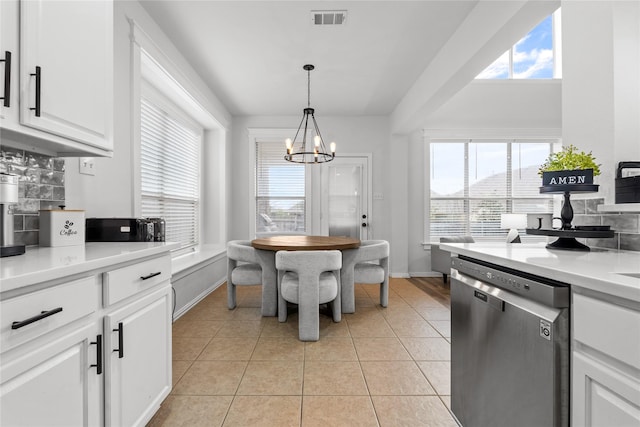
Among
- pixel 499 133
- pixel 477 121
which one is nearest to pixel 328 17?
pixel 477 121

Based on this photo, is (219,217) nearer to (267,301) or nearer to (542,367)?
(267,301)

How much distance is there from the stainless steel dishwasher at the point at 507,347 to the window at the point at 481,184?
4084 millimetres

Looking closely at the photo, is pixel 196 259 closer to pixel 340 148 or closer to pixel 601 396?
pixel 340 148

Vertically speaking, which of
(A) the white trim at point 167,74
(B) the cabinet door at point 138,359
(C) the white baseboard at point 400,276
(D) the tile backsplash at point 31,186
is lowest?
(C) the white baseboard at point 400,276

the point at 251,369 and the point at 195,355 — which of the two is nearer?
the point at 251,369

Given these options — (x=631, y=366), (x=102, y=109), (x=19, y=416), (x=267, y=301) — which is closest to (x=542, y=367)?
(x=631, y=366)

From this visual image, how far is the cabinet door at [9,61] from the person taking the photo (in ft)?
3.47

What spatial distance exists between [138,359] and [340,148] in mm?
4636

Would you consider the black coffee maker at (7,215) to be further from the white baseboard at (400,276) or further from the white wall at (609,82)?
the white baseboard at (400,276)

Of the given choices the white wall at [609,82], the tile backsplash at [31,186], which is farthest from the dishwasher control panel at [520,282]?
the tile backsplash at [31,186]

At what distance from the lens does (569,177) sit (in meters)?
1.38

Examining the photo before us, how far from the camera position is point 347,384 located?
2.00 metres

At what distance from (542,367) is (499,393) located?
0.29 m

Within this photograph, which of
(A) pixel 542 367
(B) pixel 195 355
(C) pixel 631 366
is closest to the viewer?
(C) pixel 631 366
